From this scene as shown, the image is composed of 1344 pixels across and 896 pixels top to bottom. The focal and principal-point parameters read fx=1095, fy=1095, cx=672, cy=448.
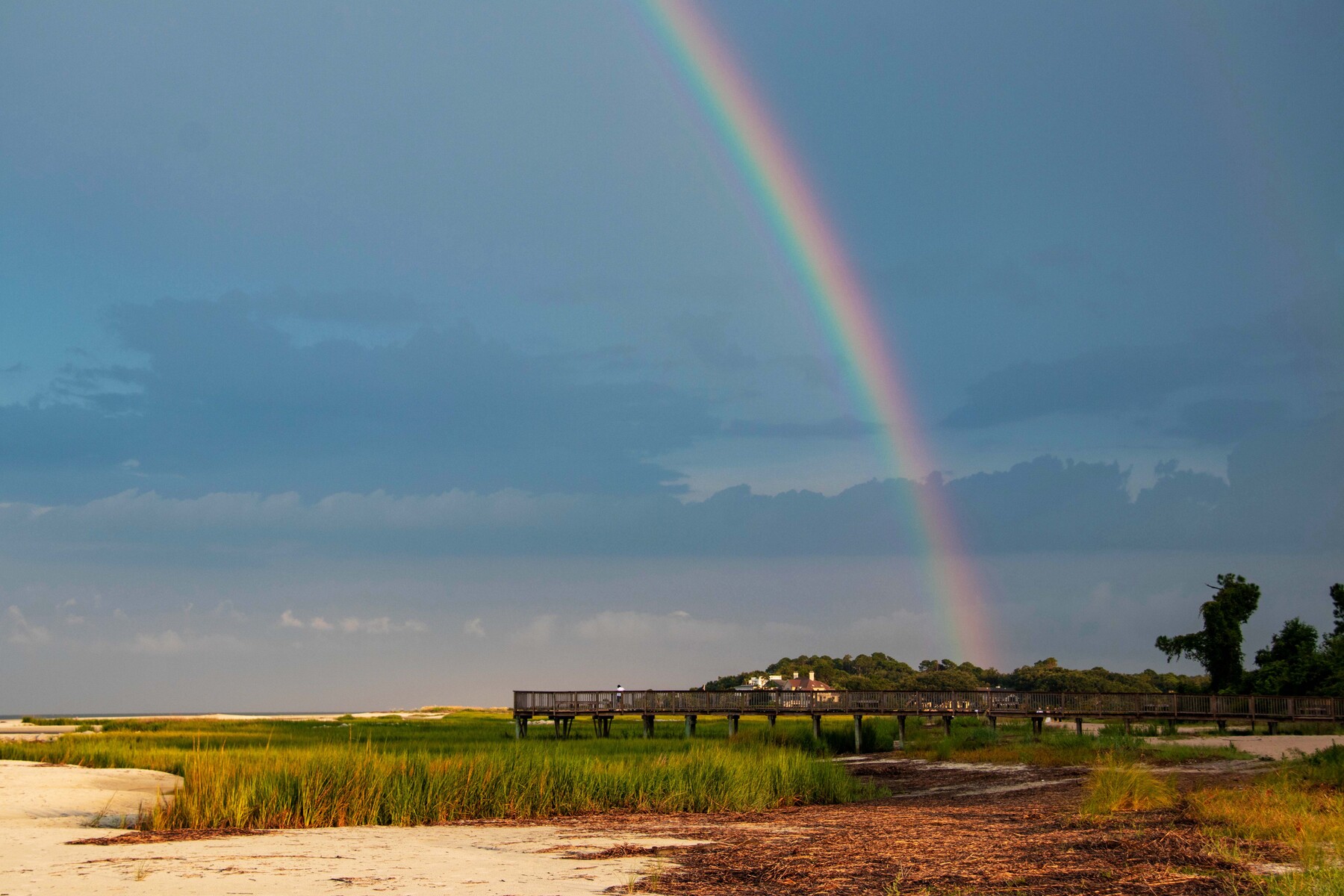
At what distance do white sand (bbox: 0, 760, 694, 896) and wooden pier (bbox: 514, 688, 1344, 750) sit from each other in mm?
36877

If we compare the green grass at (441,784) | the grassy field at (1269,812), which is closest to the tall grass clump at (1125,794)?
the grassy field at (1269,812)

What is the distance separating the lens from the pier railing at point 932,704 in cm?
4944

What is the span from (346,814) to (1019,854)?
12.6 meters

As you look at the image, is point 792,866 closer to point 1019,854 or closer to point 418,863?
point 1019,854

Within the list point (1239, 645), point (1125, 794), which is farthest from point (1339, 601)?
point (1125, 794)

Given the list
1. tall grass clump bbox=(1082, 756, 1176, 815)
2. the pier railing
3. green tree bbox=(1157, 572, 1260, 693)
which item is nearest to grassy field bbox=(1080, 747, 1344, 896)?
tall grass clump bbox=(1082, 756, 1176, 815)

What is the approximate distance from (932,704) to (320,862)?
44.0 metres

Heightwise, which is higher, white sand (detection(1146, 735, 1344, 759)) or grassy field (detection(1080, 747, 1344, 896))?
grassy field (detection(1080, 747, 1344, 896))

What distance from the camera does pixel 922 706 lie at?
54688 mm

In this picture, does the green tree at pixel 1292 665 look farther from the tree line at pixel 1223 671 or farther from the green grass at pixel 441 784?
the green grass at pixel 441 784

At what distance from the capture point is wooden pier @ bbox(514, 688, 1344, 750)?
49719 mm

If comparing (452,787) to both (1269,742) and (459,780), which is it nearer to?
(459,780)

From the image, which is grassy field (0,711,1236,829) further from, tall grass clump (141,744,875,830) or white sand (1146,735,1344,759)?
white sand (1146,735,1344,759)

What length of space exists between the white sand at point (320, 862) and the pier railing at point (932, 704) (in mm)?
36886
